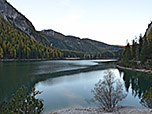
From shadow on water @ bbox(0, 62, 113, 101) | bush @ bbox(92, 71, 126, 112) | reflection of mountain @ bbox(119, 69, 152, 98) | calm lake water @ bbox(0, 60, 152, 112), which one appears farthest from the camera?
reflection of mountain @ bbox(119, 69, 152, 98)

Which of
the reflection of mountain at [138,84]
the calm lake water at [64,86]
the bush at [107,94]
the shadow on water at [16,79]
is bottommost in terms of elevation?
the reflection of mountain at [138,84]

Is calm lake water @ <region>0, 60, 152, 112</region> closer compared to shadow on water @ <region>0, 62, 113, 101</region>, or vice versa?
calm lake water @ <region>0, 60, 152, 112</region>

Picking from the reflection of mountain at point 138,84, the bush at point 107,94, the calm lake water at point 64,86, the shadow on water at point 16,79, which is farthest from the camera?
the reflection of mountain at point 138,84

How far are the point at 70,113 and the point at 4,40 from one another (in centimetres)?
16844

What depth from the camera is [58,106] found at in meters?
18.0

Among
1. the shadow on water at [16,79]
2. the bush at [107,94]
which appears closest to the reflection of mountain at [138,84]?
the bush at [107,94]

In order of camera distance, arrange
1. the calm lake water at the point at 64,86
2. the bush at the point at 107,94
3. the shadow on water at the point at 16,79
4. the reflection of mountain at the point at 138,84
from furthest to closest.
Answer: the reflection of mountain at the point at 138,84 → the shadow on water at the point at 16,79 → the calm lake water at the point at 64,86 → the bush at the point at 107,94

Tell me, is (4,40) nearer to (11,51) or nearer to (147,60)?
(11,51)

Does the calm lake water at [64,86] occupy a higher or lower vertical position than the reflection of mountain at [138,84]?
higher

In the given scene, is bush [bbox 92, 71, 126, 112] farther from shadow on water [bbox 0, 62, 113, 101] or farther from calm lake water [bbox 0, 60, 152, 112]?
shadow on water [bbox 0, 62, 113, 101]

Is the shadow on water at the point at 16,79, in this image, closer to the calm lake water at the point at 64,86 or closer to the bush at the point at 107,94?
the calm lake water at the point at 64,86

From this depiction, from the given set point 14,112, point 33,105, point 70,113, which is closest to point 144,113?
point 70,113

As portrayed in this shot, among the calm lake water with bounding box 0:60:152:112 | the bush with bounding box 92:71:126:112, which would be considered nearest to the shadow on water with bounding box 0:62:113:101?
the calm lake water with bounding box 0:60:152:112

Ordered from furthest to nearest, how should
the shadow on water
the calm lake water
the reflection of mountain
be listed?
the reflection of mountain
the shadow on water
the calm lake water
